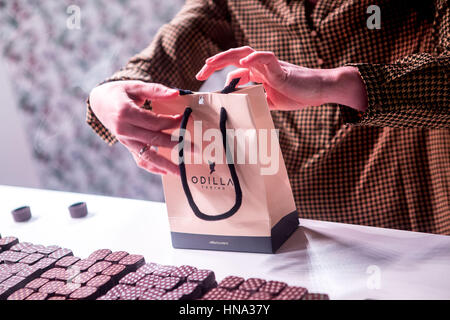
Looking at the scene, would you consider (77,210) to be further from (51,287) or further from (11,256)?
(51,287)

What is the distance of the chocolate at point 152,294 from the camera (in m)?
0.65

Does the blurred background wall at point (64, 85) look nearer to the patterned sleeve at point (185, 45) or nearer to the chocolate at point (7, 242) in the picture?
the patterned sleeve at point (185, 45)

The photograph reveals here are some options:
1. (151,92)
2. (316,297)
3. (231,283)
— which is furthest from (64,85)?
(316,297)

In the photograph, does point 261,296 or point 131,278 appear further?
point 131,278

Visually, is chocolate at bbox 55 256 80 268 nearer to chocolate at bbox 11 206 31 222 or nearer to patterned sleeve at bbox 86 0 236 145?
chocolate at bbox 11 206 31 222

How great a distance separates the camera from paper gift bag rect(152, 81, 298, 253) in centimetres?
79

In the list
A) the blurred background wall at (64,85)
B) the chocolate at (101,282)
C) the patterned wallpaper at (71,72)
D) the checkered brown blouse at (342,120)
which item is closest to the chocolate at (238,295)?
the chocolate at (101,282)

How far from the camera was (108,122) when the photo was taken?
36.9 inches

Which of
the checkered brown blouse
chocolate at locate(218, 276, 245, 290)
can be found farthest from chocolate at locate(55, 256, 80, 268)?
the checkered brown blouse

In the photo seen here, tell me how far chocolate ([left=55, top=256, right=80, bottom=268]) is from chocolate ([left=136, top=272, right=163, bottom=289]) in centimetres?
18

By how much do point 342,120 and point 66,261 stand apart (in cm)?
86

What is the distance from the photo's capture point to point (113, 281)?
0.74 meters

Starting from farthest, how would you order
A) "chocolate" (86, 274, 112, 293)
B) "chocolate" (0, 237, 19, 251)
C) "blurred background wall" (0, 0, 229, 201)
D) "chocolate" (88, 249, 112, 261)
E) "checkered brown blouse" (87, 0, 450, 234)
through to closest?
"blurred background wall" (0, 0, 229, 201) < "checkered brown blouse" (87, 0, 450, 234) < "chocolate" (0, 237, 19, 251) < "chocolate" (88, 249, 112, 261) < "chocolate" (86, 274, 112, 293)

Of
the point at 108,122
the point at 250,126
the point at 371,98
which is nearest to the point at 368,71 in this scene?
the point at 371,98
